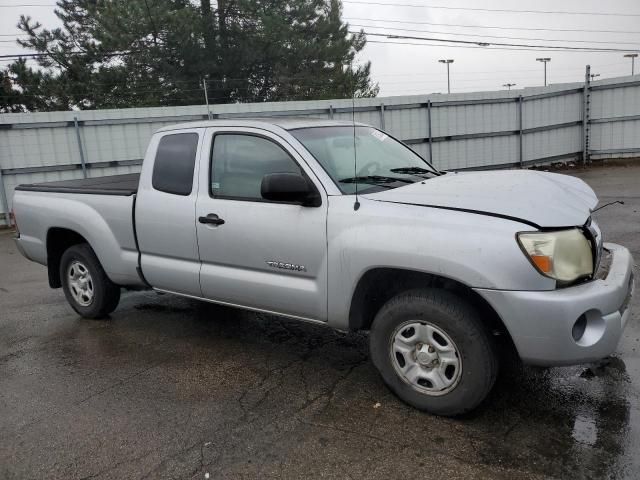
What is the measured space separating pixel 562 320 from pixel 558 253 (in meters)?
0.35

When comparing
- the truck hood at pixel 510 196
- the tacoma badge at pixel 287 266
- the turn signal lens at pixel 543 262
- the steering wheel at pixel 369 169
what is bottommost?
the tacoma badge at pixel 287 266

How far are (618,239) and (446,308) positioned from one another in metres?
5.40

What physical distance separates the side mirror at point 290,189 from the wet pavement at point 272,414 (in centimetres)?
128

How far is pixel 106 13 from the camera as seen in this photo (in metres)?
20.8

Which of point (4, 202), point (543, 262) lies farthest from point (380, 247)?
point (4, 202)

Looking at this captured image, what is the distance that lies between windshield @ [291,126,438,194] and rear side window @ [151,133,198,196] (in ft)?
3.14

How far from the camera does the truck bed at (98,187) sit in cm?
507

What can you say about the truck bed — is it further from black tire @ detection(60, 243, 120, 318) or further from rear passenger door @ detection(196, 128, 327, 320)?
rear passenger door @ detection(196, 128, 327, 320)

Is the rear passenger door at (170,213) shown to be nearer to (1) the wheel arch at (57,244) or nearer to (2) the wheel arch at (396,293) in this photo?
(1) the wheel arch at (57,244)

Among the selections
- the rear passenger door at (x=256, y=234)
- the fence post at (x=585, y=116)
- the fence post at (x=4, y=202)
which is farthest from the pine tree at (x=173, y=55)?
the rear passenger door at (x=256, y=234)

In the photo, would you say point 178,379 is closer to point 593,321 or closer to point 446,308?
point 446,308

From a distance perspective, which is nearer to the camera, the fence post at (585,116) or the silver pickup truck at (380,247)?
the silver pickup truck at (380,247)

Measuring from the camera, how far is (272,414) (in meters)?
3.55

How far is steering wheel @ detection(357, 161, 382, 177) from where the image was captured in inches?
159
